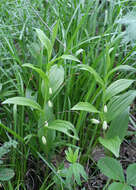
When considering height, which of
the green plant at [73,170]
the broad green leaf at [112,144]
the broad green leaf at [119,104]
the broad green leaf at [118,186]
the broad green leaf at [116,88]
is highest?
the broad green leaf at [116,88]

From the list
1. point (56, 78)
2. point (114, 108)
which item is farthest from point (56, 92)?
point (114, 108)

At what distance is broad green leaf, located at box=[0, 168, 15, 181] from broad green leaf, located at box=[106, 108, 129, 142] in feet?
1.44

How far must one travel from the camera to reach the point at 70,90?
1250mm

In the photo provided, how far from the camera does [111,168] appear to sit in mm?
1013

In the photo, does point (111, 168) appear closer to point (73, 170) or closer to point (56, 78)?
point (73, 170)

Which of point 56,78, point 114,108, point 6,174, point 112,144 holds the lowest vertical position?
point 6,174

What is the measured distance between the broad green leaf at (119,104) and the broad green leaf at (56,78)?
24cm

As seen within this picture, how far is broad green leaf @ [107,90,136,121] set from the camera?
3.34ft

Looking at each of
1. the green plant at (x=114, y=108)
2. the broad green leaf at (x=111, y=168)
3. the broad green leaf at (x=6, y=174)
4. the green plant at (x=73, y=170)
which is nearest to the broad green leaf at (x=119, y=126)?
the green plant at (x=114, y=108)

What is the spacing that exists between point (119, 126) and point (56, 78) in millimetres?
346

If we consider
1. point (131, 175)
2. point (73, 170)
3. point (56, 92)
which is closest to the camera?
point (73, 170)

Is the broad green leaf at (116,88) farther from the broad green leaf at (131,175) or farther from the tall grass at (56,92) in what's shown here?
the broad green leaf at (131,175)

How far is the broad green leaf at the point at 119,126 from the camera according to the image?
3.51 ft

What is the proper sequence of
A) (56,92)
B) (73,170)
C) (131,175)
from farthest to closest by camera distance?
(56,92)
(131,175)
(73,170)
